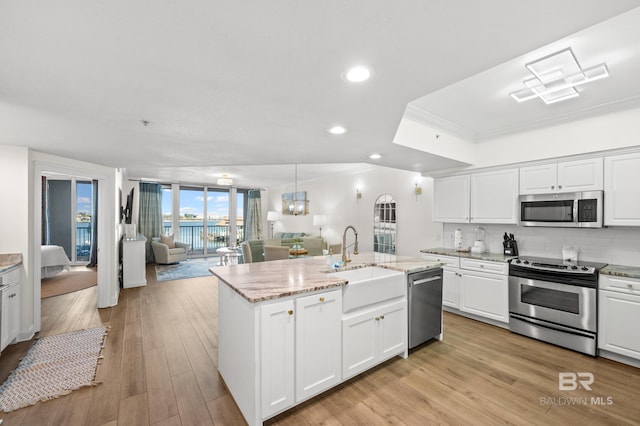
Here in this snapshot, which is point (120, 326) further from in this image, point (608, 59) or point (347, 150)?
point (608, 59)

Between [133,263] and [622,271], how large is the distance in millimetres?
7380

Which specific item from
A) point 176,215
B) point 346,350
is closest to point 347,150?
point 346,350

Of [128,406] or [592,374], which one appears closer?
[128,406]

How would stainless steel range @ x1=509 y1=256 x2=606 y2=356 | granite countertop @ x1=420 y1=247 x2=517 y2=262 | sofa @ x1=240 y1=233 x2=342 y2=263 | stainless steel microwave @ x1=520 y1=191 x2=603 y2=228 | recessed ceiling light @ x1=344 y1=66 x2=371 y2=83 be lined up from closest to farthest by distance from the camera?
1. recessed ceiling light @ x1=344 y1=66 x2=371 y2=83
2. stainless steel range @ x1=509 y1=256 x2=606 y2=356
3. stainless steel microwave @ x1=520 y1=191 x2=603 y2=228
4. granite countertop @ x1=420 y1=247 x2=517 y2=262
5. sofa @ x1=240 y1=233 x2=342 y2=263

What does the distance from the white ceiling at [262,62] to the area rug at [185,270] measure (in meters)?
4.33

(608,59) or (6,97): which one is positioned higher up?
(608,59)

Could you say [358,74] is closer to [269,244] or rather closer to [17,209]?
[17,209]

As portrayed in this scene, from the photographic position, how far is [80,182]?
301 inches

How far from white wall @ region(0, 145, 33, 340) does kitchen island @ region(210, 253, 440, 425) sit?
2.50 m

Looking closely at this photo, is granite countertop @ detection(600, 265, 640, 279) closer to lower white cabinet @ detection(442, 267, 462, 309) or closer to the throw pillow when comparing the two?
lower white cabinet @ detection(442, 267, 462, 309)

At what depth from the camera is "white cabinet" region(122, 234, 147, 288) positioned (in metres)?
5.40

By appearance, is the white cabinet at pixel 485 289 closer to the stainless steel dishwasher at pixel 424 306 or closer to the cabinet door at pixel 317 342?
the stainless steel dishwasher at pixel 424 306

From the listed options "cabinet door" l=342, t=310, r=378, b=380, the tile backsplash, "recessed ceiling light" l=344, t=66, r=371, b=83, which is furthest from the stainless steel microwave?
"recessed ceiling light" l=344, t=66, r=371, b=83

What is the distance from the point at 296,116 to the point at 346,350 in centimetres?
197
